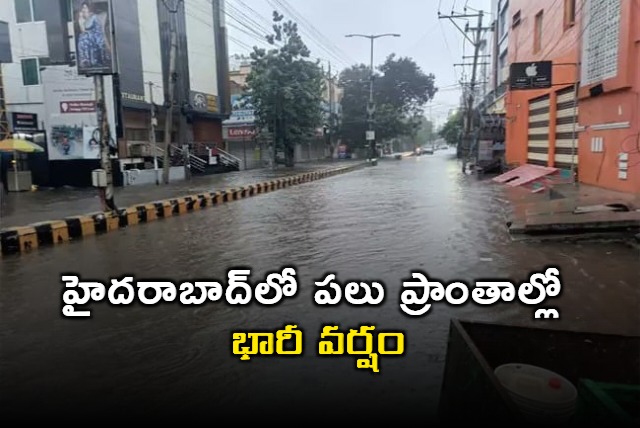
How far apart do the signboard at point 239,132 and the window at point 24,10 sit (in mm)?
18582

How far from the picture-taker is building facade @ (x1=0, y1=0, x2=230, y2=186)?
76.4 feet

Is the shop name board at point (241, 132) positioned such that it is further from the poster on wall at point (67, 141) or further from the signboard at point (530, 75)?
the signboard at point (530, 75)

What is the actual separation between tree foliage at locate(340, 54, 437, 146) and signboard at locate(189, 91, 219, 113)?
25783 millimetres

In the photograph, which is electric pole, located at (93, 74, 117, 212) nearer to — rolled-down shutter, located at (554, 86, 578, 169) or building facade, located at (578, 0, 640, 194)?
building facade, located at (578, 0, 640, 194)

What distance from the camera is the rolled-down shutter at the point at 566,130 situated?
16500 mm

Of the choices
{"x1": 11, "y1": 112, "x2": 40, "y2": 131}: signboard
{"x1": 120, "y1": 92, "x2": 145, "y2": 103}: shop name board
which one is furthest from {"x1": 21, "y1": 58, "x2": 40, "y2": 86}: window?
{"x1": 120, "y1": 92, "x2": 145, "y2": 103}: shop name board

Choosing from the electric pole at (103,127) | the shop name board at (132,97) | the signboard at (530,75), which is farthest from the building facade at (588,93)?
the shop name board at (132,97)

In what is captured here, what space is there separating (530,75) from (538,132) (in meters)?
5.73

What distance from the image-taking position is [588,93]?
14617 mm

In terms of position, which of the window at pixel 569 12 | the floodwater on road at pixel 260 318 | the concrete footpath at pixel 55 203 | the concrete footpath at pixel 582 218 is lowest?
the concrete footpath at pixel 55 203

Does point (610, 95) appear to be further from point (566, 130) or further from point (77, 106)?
point (77, 106)

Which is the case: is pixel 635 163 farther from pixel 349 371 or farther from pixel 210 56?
pixel 210 56

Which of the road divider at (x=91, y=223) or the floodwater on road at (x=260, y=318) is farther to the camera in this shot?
the road divider at (x=91, y=223)

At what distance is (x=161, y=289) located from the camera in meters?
6.28
